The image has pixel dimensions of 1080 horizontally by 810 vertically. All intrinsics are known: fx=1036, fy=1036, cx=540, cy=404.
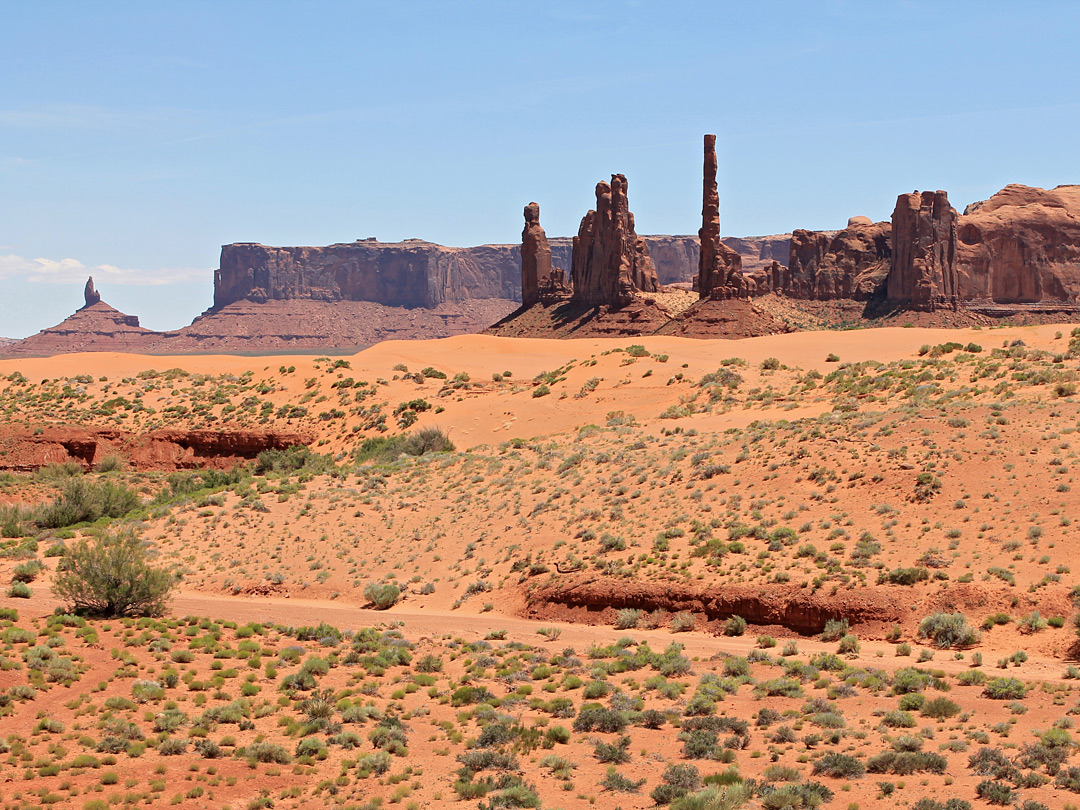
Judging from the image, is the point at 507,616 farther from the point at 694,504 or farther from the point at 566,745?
the point at 566,745

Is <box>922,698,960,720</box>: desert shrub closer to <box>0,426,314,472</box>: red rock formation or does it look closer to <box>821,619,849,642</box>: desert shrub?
<box>821,619,849,642</box>: desert shrub

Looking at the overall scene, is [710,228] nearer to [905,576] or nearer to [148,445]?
[148,445]

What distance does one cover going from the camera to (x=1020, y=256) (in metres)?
138

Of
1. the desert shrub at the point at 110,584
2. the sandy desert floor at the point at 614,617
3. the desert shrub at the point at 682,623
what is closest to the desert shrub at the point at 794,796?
the sandy desert floor at the point at 614,617

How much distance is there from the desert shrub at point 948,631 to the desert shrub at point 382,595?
12.3m

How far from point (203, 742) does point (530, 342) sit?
243 ft

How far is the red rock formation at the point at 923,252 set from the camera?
11762 centimetres

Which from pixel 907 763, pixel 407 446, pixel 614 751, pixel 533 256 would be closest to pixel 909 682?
pixel 907 763

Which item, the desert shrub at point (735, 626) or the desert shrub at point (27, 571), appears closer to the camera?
the desert shrub at point (735, 626)

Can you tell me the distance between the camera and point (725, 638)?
21.0 m

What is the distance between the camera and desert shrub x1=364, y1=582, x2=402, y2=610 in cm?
2536

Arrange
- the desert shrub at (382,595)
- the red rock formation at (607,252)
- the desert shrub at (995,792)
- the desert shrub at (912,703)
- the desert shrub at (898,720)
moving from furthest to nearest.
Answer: the red rock formation at (607,252) < the desert shrub at (382,595) < the desert shrub at (912,703) < the desert shrub at (898,720) < the desert shrub at (995,792)

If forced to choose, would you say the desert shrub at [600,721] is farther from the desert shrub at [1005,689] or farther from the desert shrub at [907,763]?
the desert shrub at [1005,689]

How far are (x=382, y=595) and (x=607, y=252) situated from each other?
9384 centimetres
